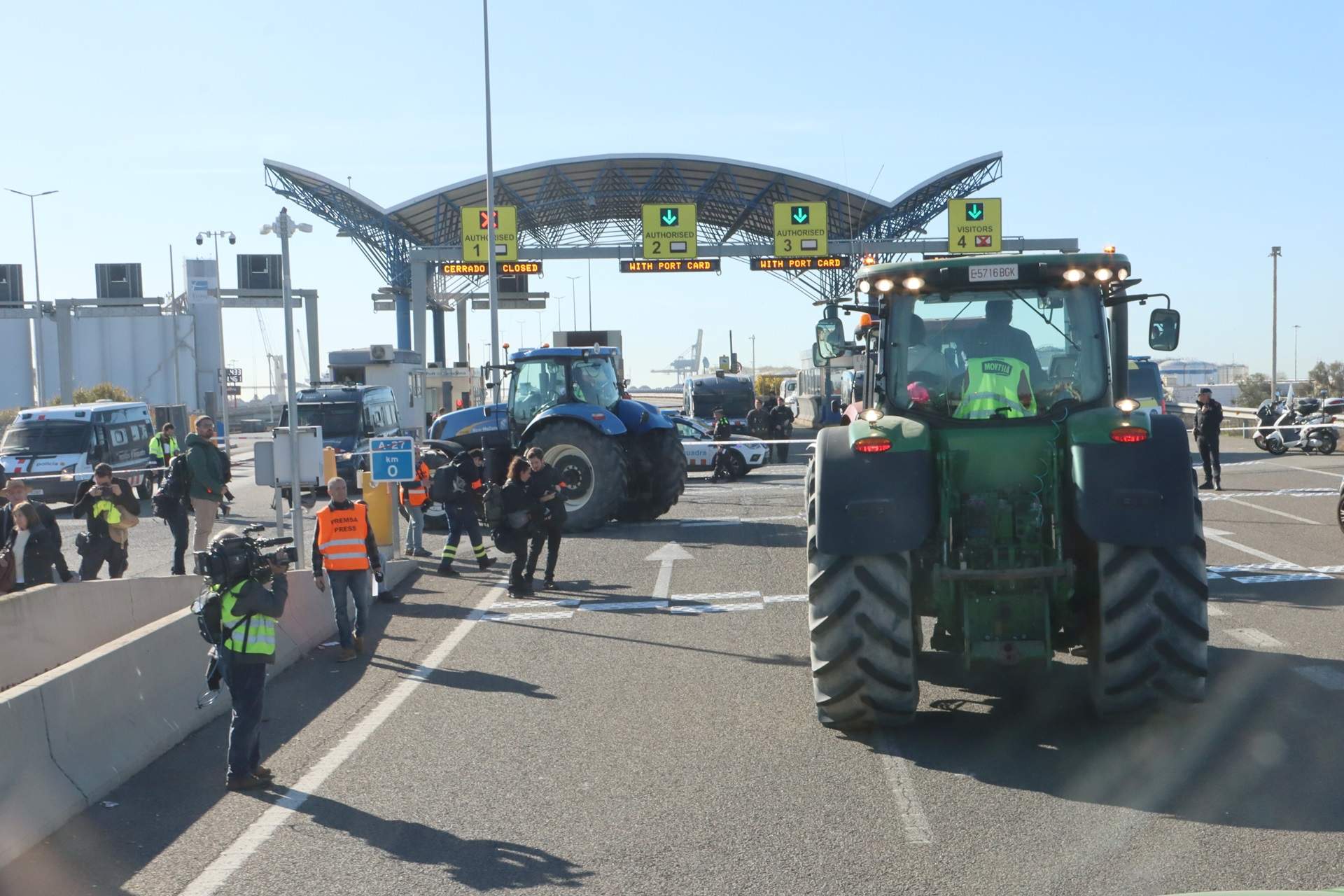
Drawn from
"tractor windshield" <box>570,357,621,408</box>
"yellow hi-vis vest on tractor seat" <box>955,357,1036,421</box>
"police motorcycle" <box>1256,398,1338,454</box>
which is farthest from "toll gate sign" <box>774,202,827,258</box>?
"yellow hi-vis vest on tractor seat" <box>955,357,1036,421</box>

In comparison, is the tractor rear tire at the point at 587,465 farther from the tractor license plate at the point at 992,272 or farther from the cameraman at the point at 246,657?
the cameraman at the point at 246,657

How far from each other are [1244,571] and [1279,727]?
702 cm

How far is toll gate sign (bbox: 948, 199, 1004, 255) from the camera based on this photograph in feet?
127

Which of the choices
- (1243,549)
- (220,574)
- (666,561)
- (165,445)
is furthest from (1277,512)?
(165,445)

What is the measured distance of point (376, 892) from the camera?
5711 mm

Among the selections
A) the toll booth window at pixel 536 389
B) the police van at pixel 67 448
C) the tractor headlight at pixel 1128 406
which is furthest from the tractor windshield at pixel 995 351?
the police van at pixel 67 448

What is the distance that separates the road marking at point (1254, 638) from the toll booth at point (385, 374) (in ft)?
91.9

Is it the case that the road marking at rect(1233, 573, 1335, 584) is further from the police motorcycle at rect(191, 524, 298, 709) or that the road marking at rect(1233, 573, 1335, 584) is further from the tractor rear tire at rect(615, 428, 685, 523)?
the police motorcycle at rect(191, 524, 298, 709)

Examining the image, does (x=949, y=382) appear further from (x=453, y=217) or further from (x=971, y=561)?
(x=453, y=217)

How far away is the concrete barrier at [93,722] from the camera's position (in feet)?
21.5

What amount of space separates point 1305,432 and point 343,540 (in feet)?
92.4

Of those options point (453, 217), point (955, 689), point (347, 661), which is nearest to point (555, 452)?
point (347, 661)

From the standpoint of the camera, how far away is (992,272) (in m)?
8.66

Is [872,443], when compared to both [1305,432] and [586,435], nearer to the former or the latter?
[586,435]
